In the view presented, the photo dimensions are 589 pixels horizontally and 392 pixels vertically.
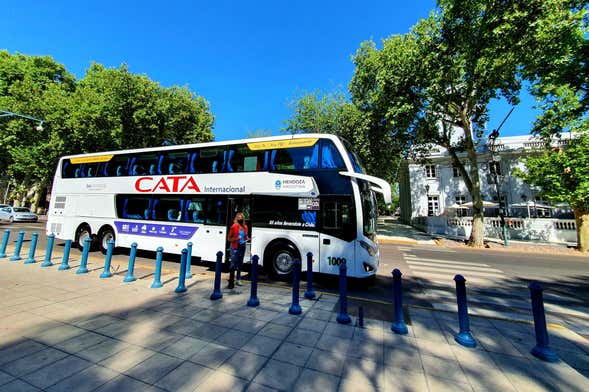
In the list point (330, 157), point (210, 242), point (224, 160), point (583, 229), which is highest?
point (224, 160)

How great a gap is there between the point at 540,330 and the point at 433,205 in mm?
28425

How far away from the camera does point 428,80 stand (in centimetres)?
1371

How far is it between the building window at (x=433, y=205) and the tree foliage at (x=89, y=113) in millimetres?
27511

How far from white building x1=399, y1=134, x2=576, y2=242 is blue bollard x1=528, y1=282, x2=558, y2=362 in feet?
66.1

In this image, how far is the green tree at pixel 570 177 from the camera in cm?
1330

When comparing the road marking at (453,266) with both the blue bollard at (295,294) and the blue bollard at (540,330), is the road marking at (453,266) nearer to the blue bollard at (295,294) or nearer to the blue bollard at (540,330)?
the blue bollard at (540,330)

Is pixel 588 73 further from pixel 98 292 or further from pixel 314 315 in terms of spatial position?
pixel 98 292

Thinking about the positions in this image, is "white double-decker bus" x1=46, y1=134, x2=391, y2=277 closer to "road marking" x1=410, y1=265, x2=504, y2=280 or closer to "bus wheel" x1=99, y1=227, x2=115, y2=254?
"bus wheel" x1=99, y1=227, x2=115, y2=254

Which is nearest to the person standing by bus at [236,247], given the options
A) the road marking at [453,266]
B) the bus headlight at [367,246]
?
the bus headlight at [367,246]

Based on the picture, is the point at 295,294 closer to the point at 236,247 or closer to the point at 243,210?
the point at 236,247

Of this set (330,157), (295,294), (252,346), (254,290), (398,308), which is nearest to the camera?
(252,346)

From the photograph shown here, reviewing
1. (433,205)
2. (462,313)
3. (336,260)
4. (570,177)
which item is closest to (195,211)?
(336,260)

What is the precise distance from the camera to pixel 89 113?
20.8 m

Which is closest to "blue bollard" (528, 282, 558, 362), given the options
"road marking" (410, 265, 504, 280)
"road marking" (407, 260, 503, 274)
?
"road marking" (410, 265, 504, 280)
